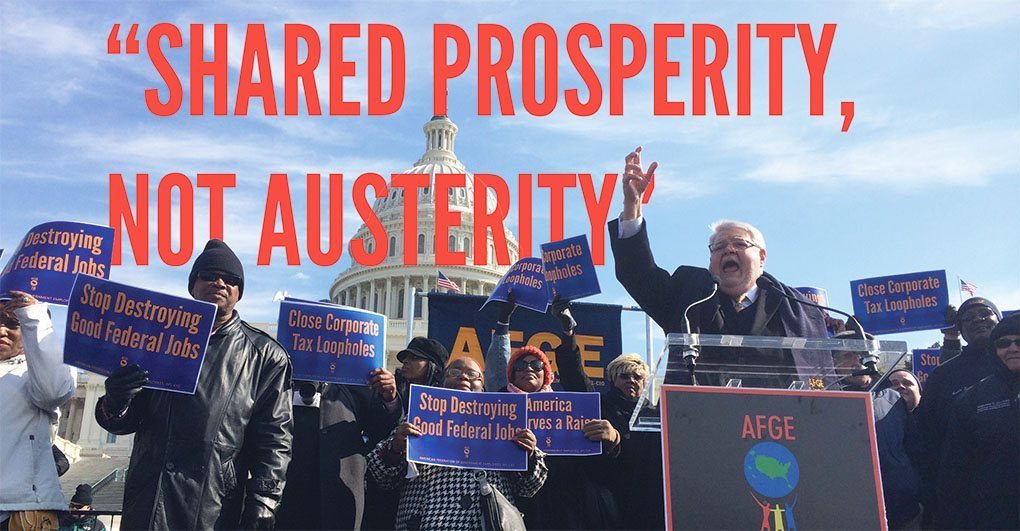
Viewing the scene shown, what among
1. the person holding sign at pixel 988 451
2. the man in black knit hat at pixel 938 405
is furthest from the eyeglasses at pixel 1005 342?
the man in black knit hat at pixel 938 405

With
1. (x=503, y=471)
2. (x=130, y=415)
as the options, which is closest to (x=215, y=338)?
(x=130, y=415)

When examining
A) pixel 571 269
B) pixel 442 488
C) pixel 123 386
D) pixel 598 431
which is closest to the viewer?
pixel 123 386

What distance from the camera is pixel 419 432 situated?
4688mm

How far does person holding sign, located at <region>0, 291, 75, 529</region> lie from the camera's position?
4977 mm

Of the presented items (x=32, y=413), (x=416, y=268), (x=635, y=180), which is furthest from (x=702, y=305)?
(x=416, y=268)

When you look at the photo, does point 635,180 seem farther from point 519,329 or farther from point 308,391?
point 519,329

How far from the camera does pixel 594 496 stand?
5.45 m

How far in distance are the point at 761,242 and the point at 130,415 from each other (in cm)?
315

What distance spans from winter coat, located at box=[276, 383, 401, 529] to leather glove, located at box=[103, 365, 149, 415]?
1.55 meters

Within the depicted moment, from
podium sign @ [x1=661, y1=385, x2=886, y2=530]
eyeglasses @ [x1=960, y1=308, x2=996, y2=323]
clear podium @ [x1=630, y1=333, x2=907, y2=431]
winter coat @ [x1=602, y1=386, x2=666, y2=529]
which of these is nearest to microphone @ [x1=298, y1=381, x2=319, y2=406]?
winter coat @ [x1=602, y1=386, x2=666, y2=529]

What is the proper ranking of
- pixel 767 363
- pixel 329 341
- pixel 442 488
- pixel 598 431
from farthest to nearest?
pixel 329 341 → pixel 442 488 → pixel 598 431 → pixel 767 363

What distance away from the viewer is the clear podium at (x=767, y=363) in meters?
3.61

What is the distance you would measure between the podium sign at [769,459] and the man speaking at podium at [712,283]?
0.88 meters

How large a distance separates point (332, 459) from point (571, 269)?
3314mm
